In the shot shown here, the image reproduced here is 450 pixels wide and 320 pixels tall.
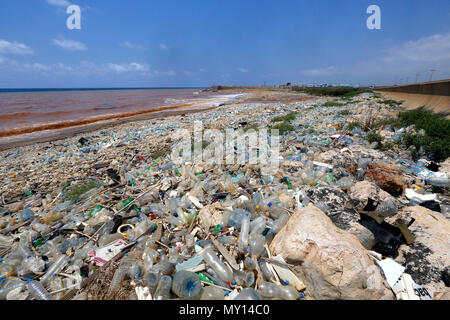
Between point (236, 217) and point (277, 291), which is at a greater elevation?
point (236, 217)

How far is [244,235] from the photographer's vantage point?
2.24 m

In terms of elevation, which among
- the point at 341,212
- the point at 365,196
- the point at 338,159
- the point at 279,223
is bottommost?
the point at 279,223

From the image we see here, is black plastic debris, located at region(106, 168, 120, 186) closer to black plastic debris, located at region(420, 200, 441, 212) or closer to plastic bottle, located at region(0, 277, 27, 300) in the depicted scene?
plastic bottle, located at region(0, 277, 27, 300)

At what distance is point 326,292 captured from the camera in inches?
62.9

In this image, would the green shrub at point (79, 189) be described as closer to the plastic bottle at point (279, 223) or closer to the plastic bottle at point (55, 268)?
the plastic bottle at point (55, 268)

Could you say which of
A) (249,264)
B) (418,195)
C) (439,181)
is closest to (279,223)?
(249,264)

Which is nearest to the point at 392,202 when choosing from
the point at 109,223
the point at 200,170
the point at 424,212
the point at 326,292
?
the point at 424,212

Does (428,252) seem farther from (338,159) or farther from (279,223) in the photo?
(338,159)

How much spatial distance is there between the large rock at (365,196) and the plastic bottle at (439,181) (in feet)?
4.24

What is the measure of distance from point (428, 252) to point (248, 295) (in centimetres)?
165

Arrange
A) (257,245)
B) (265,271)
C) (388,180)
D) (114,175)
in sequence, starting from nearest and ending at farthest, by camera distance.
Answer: (265,271) < (257,245) < (388,180) < (114,175)

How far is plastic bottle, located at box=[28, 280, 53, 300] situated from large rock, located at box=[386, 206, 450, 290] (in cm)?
327

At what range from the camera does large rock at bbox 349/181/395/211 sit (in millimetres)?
2526
